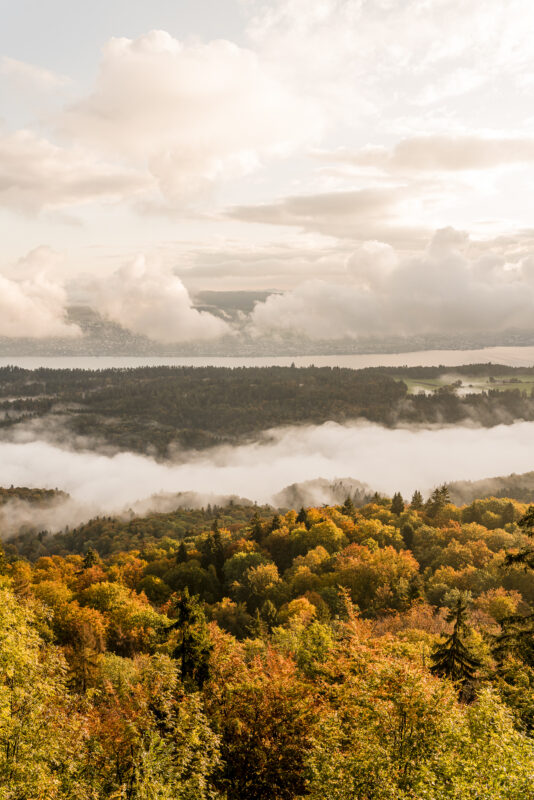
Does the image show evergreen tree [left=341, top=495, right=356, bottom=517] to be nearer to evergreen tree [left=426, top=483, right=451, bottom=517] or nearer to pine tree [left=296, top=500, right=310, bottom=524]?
pine tree [left=296, top=500, right=310, bottom=524]

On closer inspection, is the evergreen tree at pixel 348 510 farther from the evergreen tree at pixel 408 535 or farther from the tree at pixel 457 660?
the tree at pixel 457 660

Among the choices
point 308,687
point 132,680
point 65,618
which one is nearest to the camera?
point 308,687

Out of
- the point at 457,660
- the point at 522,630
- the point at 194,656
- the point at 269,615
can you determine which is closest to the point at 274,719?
the point at 194,656

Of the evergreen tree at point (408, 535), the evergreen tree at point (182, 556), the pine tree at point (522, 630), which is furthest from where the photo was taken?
the evergreen tree at point (408, 535)

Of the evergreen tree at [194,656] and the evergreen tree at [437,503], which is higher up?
the evergreen tree at [194,656]

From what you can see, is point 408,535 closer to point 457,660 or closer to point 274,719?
point 457,660

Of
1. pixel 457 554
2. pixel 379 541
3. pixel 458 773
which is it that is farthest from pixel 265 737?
pixel 379 541

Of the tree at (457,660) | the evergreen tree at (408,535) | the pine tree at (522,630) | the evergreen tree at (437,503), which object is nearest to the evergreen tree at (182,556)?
the evergreen tree at (408,535)

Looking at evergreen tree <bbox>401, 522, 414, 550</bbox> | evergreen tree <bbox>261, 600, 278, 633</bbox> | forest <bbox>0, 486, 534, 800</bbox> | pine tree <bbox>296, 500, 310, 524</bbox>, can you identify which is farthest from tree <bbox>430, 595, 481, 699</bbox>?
pine tree <bbox>296, 500, 310, 524</bbox>

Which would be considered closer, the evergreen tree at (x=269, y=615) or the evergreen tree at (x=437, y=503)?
the evergreen tree at (x=269, y=615)

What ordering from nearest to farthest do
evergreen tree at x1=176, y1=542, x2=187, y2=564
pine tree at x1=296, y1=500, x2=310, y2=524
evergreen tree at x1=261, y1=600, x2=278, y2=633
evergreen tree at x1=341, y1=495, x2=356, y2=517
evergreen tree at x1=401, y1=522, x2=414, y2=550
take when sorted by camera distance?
1. evergreen tree at x1=261, y1=600, x2=278, y2=633
2. evergreen tree at x1=176, y1=542, x2=187, y2=564
3. evergreen tree at x1=401, y1=522, x2=414, y2=550
4. pine tree at x1=296, y1=500, x2=310, y2=524
5. evergreen tree at x1=341, y1=495, x2=356, y2=517

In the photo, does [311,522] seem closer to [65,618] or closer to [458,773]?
[65,618]
